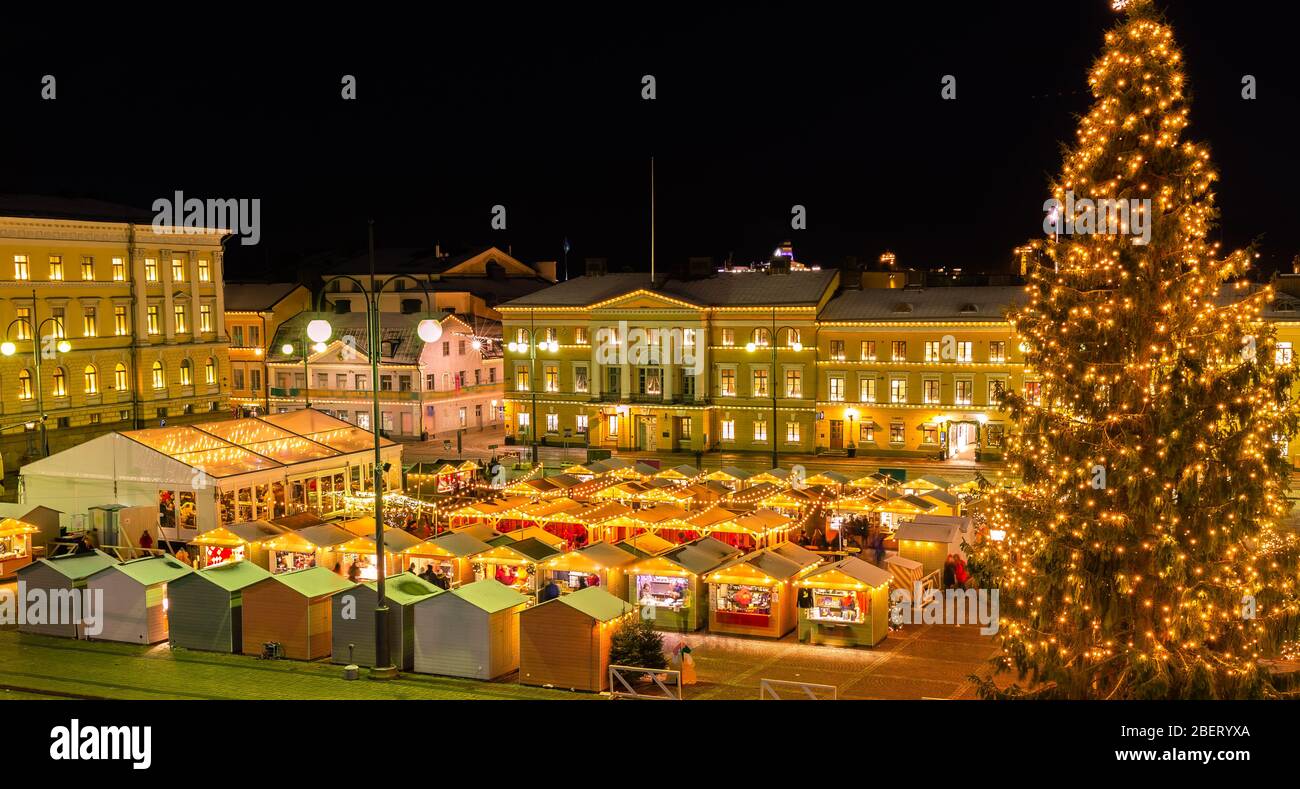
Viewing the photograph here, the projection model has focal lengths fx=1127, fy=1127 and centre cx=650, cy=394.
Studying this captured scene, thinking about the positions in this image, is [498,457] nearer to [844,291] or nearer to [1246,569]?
[844,291]

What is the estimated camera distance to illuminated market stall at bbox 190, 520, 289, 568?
3167 cm

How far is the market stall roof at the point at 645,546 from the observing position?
28875 mm

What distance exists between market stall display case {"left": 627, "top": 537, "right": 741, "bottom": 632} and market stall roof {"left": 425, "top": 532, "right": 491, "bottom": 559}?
4.60 metres

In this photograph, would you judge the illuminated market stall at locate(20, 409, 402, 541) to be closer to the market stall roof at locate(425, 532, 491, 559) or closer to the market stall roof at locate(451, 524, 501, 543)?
the market stall roof at locate(451, 524, 501, 543)

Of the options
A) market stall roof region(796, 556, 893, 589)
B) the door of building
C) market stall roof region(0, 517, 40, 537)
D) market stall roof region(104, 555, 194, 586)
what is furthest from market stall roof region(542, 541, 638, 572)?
the door of building

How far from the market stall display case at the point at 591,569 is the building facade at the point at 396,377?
133 feet

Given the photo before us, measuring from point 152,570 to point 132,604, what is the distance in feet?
3.62

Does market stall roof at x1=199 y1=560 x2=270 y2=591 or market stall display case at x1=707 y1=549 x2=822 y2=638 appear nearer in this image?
market stall roof at x1=199 y1=560 x2=270 y2=591

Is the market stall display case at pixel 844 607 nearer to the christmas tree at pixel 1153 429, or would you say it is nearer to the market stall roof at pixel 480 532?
the market stall roof at pixel 480 532

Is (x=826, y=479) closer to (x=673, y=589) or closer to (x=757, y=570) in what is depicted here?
(x=673, y=589)

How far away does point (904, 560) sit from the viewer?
28938 mm

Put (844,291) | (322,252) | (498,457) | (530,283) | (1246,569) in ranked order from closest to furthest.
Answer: (1246,569)
(498,457)
(844,291)
(530,283)
(322,252)
